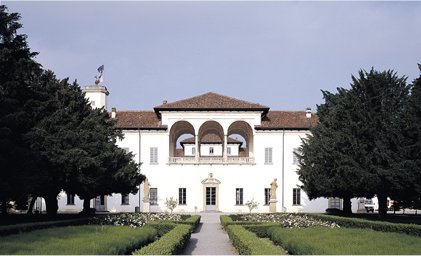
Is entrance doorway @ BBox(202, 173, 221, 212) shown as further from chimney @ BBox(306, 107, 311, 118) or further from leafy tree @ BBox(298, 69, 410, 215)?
leafy tree @ BBox(298, 69, 410, 215)

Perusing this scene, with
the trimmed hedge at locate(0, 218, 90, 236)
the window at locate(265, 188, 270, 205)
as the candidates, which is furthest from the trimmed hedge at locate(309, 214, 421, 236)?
the window at locate(265, 188, 270, 205)

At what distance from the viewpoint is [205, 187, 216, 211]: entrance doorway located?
54.4m

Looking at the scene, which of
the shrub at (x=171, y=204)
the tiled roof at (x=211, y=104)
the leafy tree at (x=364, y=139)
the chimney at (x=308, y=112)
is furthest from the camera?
the chimney at (x=308, y=112)

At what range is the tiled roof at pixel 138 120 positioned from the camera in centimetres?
5481

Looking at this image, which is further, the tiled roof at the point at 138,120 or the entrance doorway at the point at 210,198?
the tiled roof at the point at 138,120

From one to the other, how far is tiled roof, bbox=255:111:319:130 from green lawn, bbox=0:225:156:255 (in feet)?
115

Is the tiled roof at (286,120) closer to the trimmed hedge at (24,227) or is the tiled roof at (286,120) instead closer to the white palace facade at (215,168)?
the white palace facade at (215,168)

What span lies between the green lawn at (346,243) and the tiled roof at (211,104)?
33108 millimetres

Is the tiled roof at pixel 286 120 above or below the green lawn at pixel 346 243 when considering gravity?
above

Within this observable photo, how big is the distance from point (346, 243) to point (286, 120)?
39.2 metres

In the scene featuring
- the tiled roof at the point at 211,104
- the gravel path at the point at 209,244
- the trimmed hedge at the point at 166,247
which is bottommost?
the gravel path at the point at 209,244

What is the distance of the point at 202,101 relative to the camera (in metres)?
55.2

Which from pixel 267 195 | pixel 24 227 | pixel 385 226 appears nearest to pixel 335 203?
pixel 267 195

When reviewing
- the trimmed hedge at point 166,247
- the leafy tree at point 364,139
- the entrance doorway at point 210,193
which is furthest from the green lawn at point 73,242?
the entrance doorway at point 210,193
